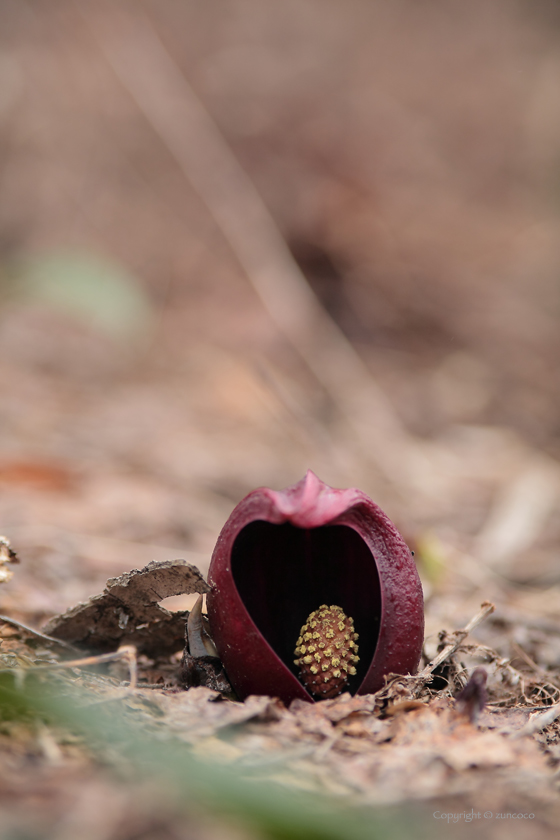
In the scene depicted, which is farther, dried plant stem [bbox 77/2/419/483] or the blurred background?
dried plant stem [bbox 77/2/419/483]

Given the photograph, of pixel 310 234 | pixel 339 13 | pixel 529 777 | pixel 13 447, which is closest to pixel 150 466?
pixel 13 447

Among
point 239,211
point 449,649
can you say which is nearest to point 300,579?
point 449,649

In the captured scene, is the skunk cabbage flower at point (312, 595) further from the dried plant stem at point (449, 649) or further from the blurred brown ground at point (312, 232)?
the blurred brown ground at point (312, 232)

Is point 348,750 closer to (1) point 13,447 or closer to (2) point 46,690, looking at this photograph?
(2) point 46,690

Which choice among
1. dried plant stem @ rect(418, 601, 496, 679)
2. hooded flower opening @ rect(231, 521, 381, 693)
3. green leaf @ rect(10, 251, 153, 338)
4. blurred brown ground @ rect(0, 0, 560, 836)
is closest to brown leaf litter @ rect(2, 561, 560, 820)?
dried plant stem @ rect(418, 601, 496, 679)

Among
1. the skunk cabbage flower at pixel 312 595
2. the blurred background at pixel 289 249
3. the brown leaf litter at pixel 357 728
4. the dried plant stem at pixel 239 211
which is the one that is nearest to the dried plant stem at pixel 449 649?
the brown leaf litter at pixel 357 728

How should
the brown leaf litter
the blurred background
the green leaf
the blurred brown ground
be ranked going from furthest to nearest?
the blurred brown ground < the blurred background < the green leaf < the brown leaf litter

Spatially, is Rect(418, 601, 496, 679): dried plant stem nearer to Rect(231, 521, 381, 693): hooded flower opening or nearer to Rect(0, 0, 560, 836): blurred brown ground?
Rect(231, 521, 381, 693): hooded flower opening
